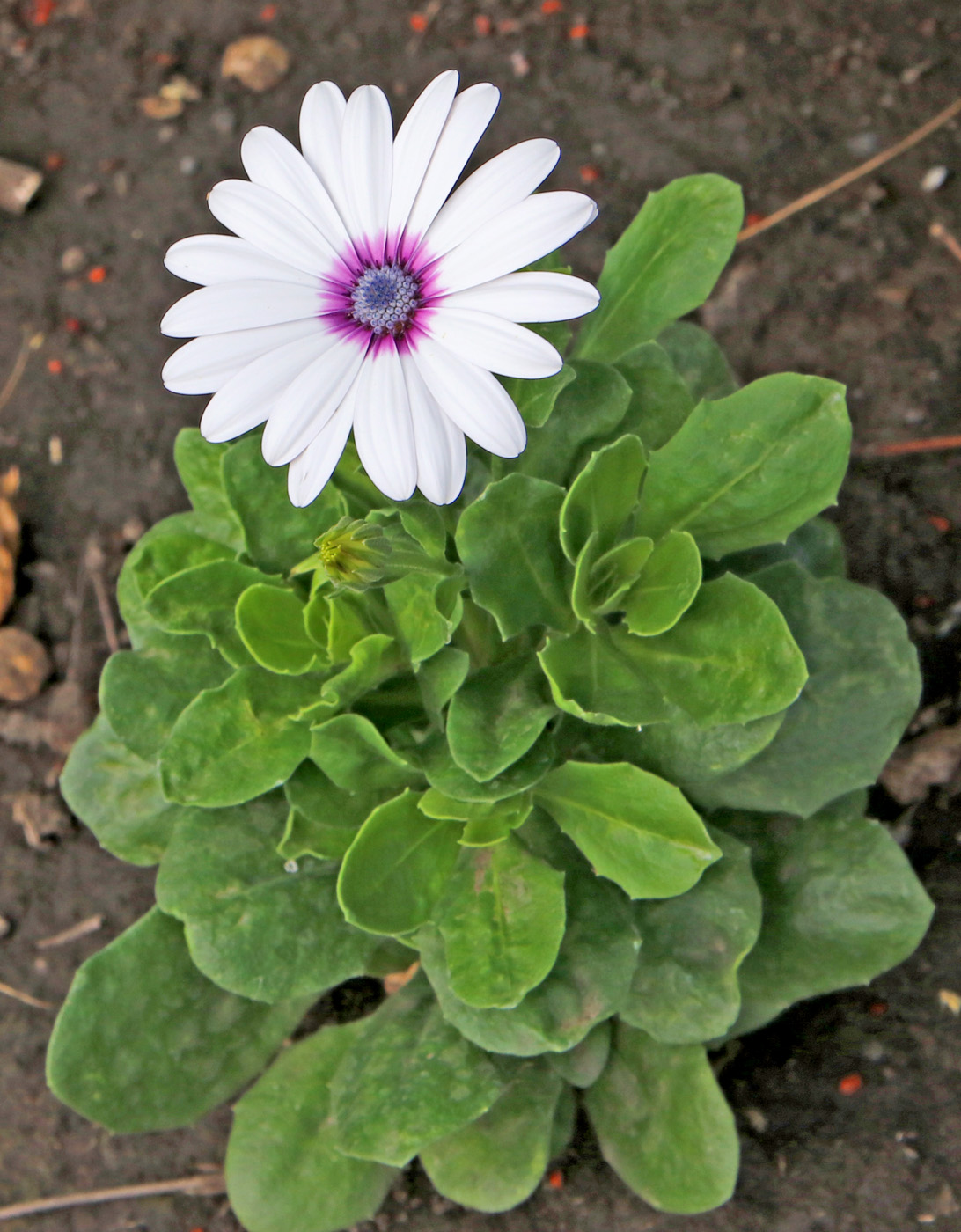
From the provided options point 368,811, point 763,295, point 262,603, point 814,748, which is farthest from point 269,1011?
point 763,295

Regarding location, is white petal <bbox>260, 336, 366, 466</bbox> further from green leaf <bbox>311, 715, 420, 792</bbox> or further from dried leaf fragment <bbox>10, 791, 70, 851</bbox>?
dried leaf fragment <bbox>10, 791, 70, 851</bbox>

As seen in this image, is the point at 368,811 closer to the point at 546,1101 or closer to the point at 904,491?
the point at 546,1101

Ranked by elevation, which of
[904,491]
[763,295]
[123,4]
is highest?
[123,4]

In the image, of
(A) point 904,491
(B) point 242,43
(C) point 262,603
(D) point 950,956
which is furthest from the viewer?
(B) point 242,43

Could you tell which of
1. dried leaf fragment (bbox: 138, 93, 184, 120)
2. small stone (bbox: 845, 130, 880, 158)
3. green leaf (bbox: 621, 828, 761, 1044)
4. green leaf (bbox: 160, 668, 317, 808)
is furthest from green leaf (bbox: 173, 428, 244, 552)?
small stone (bbox: 845, 130, 880, 158)

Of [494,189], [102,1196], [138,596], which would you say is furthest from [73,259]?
[102,1196]

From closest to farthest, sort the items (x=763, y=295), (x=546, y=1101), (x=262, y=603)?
(x=262, y=603) → (x=546, y=1101) → (x=763, y=295)

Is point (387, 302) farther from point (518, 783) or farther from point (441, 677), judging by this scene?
point (518, 783)

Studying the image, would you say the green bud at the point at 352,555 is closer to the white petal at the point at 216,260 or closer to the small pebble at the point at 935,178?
the white petal at the point at 216,260
